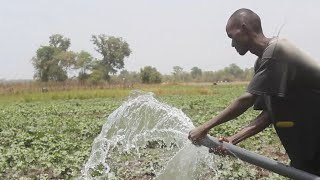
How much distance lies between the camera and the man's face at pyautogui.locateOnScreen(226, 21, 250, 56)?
9.66 feet

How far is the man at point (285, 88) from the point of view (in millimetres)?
2809

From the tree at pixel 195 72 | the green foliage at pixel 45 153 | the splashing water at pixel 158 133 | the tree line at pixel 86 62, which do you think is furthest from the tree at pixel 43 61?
the splashing water at pixel 158 133

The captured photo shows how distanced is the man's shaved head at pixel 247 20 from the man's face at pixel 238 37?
20mm

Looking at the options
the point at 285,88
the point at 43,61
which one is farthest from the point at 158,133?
the point at 43,61

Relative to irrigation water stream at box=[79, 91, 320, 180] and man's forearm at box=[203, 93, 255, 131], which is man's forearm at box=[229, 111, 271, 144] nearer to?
irrigation water stream at box=[79, 91, 320, 180]

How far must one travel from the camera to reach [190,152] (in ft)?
12.0

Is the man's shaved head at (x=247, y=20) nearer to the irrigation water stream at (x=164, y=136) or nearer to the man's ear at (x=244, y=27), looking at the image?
the man's ear at (x=244, y=27)

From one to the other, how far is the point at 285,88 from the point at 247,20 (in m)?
0.48

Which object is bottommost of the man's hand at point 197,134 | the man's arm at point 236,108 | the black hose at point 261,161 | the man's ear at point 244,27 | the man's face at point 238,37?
the black hose at point 261,161

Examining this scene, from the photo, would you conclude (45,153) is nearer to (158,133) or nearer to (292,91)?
(158,133)

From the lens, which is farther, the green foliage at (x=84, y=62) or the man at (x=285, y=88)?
the green foliage at (x=84, y=62)

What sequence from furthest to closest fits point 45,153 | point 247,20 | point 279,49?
point 45,153 → point 247,20 → point 279,49

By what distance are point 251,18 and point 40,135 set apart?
876 centimetres

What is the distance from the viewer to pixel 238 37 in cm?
296
